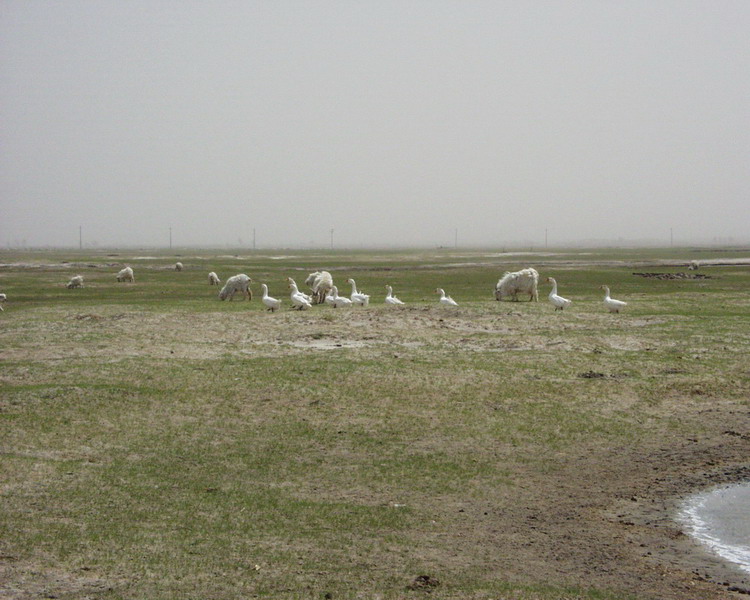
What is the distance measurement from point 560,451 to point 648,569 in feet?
15.8

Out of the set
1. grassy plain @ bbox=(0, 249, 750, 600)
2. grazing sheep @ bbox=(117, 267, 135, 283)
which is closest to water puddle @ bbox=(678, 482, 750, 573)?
grassy plain @ bbox=(0, 249, 750, 600)

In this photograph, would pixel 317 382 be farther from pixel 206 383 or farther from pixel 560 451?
pixel 560 451

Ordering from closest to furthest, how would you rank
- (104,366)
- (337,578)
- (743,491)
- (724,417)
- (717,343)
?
1. (337,578)
2. (743,491)
3. (724,417)
4. (104,366)
5. (717,343)

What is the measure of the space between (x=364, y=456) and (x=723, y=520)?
5.74 metres

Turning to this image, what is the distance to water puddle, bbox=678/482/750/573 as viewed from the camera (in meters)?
8.91

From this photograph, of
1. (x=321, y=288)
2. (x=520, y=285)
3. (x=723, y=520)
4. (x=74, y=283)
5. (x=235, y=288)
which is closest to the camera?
(x=723, y=520)

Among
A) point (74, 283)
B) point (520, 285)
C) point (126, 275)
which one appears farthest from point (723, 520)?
point (126, 275)

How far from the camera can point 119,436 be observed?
44.5 ft

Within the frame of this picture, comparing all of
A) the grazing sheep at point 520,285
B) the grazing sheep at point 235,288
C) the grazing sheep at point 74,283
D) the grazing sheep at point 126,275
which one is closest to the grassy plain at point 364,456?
the grazing sheep at point 520,285

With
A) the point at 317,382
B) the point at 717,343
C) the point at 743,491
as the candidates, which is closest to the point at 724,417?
the point at 743,491

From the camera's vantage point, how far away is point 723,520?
995 cm

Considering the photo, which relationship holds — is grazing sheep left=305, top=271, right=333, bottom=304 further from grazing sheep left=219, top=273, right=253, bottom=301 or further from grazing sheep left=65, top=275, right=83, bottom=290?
grazing sheep left=65, top=275, right=83, bottom=290

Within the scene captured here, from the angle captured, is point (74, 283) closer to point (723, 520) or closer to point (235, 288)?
point (235, 288)

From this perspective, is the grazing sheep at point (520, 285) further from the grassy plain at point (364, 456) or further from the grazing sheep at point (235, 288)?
the grazing sheep at point (235, 288)
